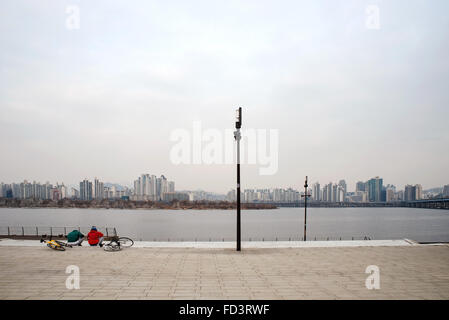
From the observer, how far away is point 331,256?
1207 cm

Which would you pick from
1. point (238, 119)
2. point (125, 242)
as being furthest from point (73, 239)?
point (238, 119)

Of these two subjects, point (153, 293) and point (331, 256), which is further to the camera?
point (331, 256)

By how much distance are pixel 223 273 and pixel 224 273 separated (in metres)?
0.03

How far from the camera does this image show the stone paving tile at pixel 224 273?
737 cm

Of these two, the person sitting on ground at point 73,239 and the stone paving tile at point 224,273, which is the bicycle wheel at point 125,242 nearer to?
the stone paving tile at point 224,273

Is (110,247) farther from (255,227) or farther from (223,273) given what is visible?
(255,227)

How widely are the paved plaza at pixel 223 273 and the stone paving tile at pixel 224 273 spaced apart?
2 cm

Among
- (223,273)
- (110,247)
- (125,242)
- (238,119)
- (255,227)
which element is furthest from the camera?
(255,227)

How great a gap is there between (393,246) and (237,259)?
27.4 feet

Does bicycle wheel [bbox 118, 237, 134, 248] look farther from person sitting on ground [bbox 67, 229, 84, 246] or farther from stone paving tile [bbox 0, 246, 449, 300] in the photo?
person sitting on ground [bbox 67, 229, 84, 246]

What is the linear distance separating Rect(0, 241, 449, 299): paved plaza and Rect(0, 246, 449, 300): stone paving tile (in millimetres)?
24

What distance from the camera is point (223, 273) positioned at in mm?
9258
